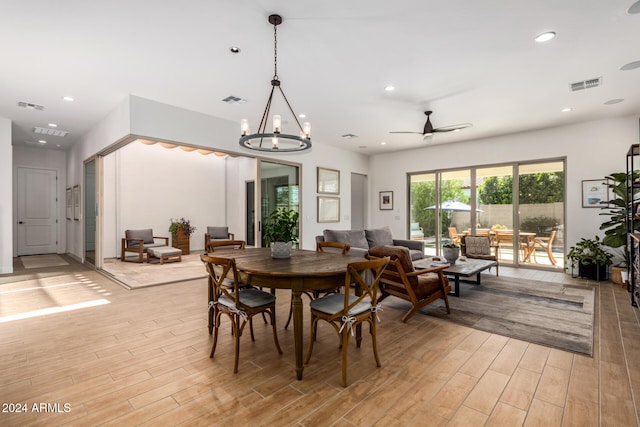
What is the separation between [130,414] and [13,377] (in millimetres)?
1204

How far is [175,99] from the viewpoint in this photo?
4.69 metres

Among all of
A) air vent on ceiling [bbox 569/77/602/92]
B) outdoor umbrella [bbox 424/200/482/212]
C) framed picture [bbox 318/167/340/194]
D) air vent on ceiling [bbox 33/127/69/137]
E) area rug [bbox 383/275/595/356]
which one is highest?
air vent on ceiling [bbox 33/127/69/137]

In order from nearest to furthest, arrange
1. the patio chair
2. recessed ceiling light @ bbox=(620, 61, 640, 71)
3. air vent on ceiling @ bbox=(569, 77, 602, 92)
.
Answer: recessed ceiling light @ bbox=(620, 61, 640, 71) → air vent on ceiling @ bbox=(569, 77, 602, 92) → the patio chair

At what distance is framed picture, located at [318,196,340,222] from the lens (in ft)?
25.5

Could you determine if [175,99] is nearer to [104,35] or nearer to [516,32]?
[104,35]

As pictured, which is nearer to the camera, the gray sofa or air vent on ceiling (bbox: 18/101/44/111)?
air vent on ceiling (bbox: 18/101/44/111)

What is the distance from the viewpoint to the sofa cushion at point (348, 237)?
18.7ft

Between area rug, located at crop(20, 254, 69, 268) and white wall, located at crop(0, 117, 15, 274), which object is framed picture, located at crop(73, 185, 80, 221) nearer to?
area rug, located at crop(20, 254, 69, 268)

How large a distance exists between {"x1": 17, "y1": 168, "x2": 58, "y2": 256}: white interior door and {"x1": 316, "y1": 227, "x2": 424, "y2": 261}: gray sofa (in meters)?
7.86

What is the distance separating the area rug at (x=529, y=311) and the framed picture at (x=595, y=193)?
6.06 feet

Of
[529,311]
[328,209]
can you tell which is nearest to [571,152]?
[529,311]

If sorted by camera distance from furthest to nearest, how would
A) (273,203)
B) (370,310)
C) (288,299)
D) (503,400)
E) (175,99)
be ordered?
(273,203) → (175,99) → (288,299) → (370,310) → (503,400)

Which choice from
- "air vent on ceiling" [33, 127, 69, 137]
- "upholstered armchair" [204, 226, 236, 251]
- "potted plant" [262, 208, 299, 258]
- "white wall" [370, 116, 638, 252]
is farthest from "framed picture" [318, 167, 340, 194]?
"air vent on ceiling" [33, 127, 69, 137]

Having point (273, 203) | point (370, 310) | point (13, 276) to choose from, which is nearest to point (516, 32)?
point (370, 310)
